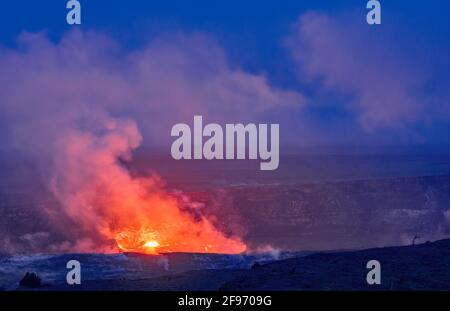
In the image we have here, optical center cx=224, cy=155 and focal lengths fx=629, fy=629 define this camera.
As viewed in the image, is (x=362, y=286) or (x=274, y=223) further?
(x=274, y=223)

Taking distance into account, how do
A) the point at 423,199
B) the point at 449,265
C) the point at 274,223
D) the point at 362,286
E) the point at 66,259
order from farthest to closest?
the point at 274,223 → the point at 423,199 → the point at 66,259 → the point at 449,265 → the point at 362,286

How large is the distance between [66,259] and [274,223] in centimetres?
526

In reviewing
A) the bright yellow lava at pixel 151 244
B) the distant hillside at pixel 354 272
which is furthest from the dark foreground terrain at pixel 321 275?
the bright yellow lava at pixel 151 244

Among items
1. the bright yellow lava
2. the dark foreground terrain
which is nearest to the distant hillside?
the dark foreground terrain

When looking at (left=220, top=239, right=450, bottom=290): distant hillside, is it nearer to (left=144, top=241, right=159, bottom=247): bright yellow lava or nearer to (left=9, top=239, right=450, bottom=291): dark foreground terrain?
(left=9, top=239, right=450, bottom=291): dark foreground terrain

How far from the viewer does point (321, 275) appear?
1056 cm

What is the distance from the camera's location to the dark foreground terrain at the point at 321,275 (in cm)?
1002

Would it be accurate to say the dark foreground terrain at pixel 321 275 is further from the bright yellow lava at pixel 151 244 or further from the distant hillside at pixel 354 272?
the bright yellow lava at pixel 151 244

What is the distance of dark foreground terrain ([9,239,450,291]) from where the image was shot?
395 inches

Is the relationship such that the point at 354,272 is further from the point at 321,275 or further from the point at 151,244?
the point at 151,244
